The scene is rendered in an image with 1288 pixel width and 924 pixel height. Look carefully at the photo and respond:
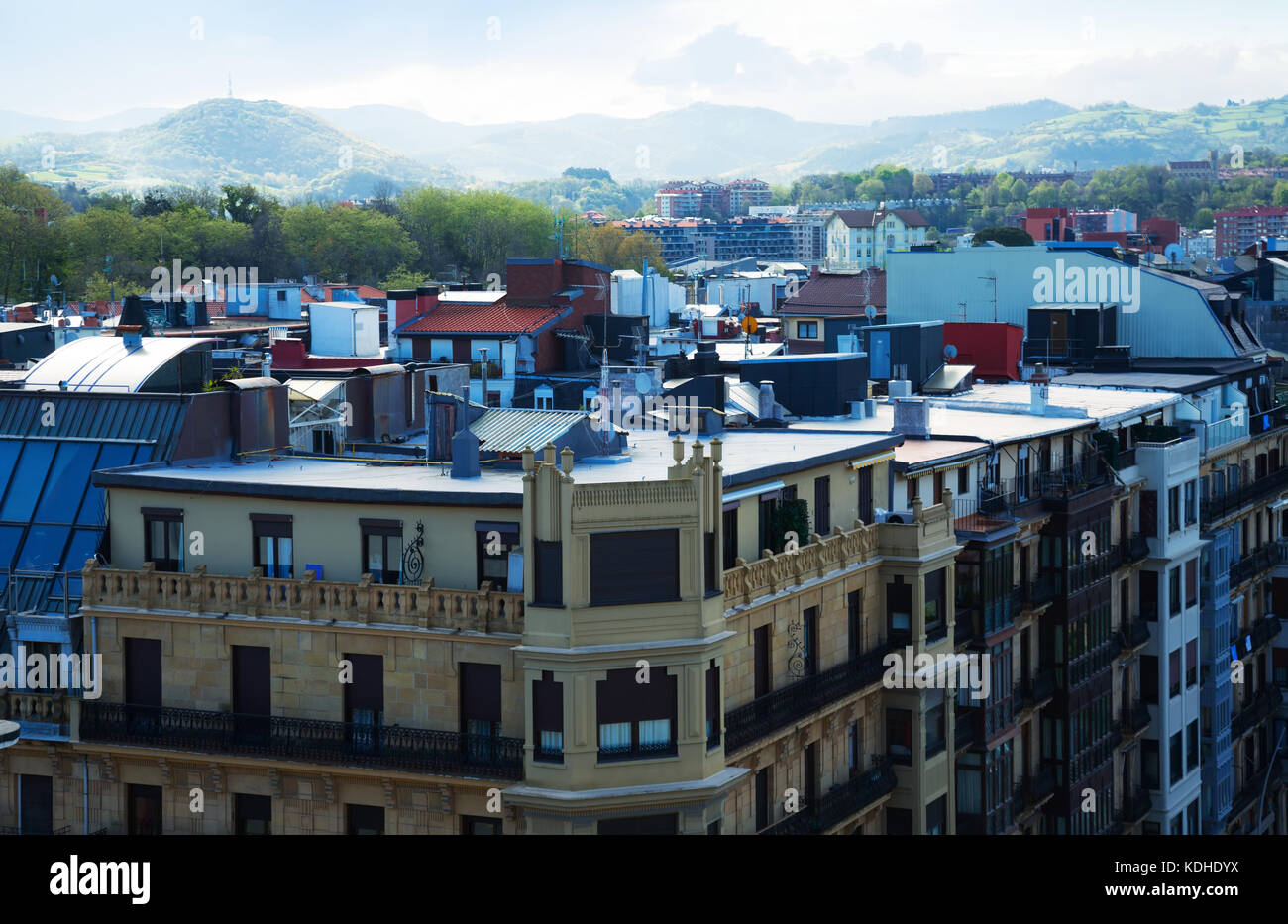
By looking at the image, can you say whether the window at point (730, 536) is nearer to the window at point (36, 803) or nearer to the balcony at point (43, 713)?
the balcony at point (43, 713)

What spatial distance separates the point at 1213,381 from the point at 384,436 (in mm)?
31603

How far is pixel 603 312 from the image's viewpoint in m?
75.6

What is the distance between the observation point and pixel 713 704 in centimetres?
3153

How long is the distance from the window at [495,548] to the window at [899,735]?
11.7 meters

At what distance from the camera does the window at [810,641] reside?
120 feet

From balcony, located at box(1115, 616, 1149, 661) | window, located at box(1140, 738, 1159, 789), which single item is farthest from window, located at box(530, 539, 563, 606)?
window, located at box(1140, 738, 1159, 789)

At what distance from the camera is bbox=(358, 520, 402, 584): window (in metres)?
32.7

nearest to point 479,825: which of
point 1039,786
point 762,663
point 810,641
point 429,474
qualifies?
point 762,663

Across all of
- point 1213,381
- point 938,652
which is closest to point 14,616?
point 938,652

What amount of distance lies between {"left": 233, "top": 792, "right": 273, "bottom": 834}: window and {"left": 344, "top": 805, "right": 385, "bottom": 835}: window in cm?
144

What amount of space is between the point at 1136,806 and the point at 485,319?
31888 mm

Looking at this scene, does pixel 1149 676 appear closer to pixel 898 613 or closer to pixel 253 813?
pixel 898 613

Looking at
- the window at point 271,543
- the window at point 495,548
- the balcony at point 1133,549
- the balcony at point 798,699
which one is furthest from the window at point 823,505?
the balcony at point 1133,549
